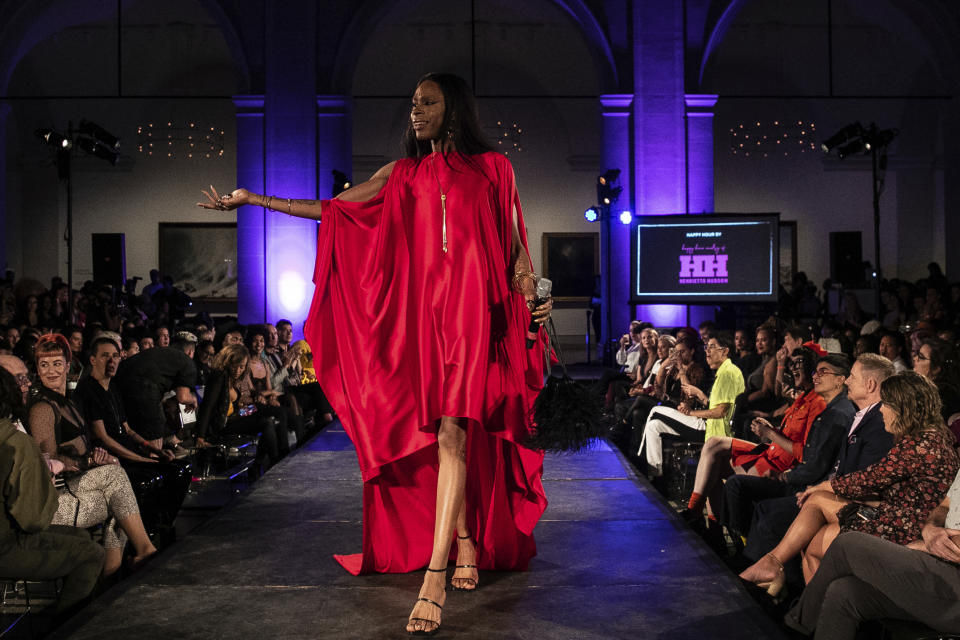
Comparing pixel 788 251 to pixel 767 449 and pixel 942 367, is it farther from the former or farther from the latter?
pixel 767 449

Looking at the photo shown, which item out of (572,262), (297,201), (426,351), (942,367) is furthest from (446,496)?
(572,262)

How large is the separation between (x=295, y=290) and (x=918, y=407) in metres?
10.4

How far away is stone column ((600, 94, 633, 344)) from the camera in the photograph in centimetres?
1313

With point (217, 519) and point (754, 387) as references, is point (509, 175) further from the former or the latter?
point (754, 387)

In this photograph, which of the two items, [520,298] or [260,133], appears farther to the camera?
[260,133]

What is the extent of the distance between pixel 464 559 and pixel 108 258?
52.3ft

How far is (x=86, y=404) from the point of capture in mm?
4836

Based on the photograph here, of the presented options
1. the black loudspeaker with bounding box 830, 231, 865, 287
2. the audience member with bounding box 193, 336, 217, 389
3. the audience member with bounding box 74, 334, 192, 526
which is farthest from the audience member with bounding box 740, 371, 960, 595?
the black loudspeaker with bounding box 830, 231, 865, 287

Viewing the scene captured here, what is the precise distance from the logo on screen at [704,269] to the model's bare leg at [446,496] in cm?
864

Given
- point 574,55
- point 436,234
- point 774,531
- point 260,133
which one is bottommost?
point 774,531

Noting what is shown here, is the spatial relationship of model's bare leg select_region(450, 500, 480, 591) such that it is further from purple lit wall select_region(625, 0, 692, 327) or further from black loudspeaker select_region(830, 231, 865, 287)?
black loudspeaker select_region(830, 231, 865, 287)

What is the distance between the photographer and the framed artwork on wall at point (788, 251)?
18406mm

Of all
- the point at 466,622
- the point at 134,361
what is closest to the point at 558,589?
the point at 466,622

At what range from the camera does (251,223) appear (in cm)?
1281
